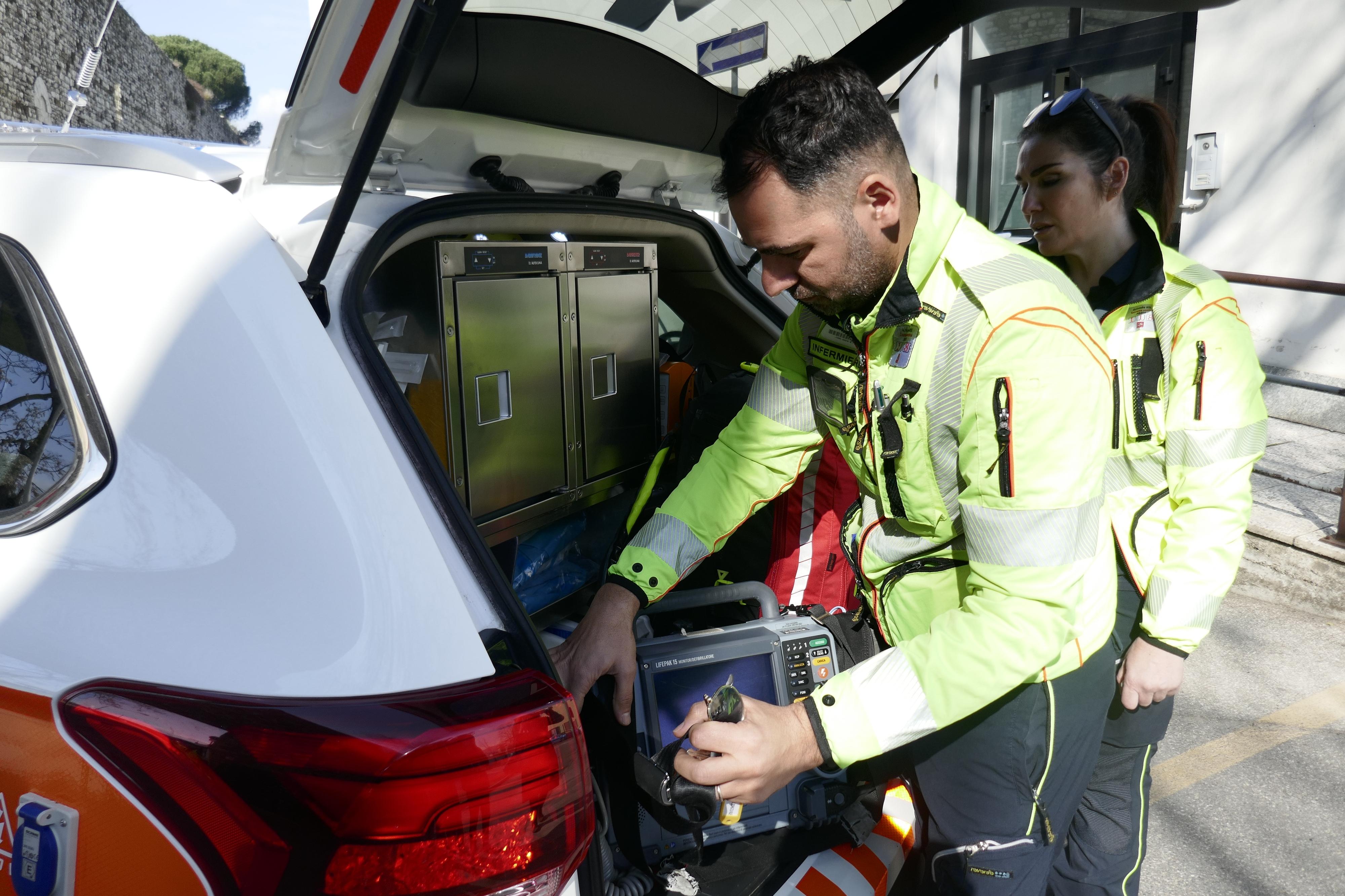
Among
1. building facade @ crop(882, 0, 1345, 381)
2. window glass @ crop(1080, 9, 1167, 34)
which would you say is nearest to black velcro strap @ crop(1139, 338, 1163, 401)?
building facade @ crop(882, 0, 1345, 381)

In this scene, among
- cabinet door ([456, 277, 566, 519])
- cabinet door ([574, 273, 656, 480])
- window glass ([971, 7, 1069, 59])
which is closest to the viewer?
cabinet door ([456, 277, 566, 519])

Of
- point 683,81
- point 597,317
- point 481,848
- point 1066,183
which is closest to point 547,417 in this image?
point 597,317

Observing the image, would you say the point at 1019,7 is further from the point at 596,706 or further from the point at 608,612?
the point at 596,706

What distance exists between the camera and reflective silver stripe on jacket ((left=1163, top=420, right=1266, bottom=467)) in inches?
67.9

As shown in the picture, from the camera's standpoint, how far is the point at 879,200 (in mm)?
1368

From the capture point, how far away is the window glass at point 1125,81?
680cm

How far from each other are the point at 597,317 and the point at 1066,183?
4.06ft

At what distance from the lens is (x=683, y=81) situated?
2.05 meters

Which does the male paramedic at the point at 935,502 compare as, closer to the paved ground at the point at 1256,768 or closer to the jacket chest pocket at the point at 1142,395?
the jacket chest pocket at the point at 1142,395

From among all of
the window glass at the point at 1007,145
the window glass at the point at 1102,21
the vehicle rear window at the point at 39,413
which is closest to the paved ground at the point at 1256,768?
the vehicle rear window at the point at 39,413

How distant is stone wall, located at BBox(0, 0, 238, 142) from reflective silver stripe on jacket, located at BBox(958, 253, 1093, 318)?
8.76 metres

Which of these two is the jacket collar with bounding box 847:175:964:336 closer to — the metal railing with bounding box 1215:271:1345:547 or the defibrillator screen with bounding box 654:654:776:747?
the defibrillator screen with bounding box 654:654:776:747

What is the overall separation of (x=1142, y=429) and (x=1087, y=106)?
2.46 feet

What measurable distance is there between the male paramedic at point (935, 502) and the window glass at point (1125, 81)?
6468mm
